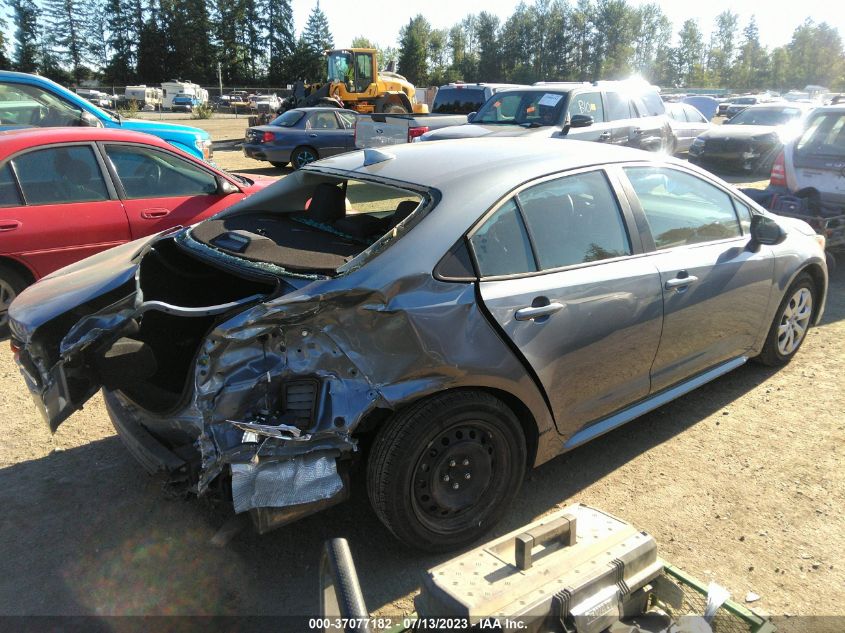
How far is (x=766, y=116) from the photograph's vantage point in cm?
1570

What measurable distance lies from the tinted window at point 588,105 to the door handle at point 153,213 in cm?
654

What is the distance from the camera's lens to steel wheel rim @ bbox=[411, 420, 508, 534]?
2.76 metres

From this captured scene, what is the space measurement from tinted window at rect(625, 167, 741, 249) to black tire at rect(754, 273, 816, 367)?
0.81 m

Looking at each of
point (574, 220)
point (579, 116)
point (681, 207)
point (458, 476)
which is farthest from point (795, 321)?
point (579, 116)

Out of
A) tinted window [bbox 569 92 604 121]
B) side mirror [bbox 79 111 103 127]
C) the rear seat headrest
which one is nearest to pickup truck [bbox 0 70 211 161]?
side mirror [bbox 79 111 103 127]

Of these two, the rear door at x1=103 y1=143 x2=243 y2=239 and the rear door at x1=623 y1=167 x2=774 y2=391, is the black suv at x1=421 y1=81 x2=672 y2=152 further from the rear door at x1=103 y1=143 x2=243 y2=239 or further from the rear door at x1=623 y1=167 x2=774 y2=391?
the rear door at x1=623 y1=167 x2=774 y2=391

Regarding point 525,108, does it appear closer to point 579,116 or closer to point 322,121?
point 579,116

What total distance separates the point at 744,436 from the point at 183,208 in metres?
4.89

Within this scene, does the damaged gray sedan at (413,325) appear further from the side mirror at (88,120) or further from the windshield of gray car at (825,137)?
the side mirror at (88,120)

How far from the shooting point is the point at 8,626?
2.57 metres

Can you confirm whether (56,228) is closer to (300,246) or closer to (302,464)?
(300,246)

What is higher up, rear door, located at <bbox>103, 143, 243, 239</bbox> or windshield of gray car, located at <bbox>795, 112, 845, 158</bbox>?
windshield of gray car, located at <bbox>795, 112, 845, 158</bbox>

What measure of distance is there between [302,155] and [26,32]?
89.6 m

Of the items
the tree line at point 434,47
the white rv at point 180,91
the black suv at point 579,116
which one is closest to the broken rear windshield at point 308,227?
the black suv at point 579,116
